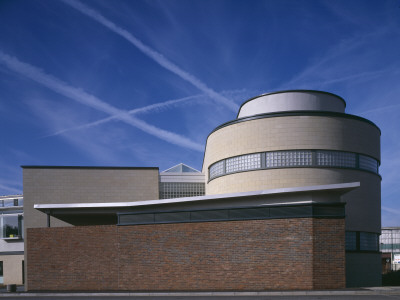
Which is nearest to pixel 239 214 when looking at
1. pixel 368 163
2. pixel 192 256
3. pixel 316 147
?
pixel 192 256

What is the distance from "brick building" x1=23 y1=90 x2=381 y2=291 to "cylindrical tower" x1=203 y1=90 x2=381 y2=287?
0.20 feet

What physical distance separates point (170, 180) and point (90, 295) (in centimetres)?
1457

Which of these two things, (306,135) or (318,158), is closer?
(318,158)

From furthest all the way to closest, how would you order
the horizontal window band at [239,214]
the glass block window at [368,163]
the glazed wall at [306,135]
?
the glass block window at [368,163] < the glazed wall at [306,135] < the horizontal window band at [239,214]

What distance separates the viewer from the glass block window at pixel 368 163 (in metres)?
24.7

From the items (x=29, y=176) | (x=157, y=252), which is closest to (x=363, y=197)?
(x=157, y=252)

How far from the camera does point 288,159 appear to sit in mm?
24094

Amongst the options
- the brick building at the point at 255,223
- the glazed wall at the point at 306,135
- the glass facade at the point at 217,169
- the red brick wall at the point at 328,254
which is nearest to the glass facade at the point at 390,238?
the brick building at the point at 255,223

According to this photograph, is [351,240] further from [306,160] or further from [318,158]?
[306,160]

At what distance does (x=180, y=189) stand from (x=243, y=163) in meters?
8.86

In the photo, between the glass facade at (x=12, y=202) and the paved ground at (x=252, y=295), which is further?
the glass facade at (x=12, y=202)

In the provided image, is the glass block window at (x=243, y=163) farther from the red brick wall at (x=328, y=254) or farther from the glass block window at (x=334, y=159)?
the red brick wall at (x=328, y=254)

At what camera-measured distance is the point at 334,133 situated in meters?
24.1

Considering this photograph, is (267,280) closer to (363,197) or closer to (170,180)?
(363,197)
